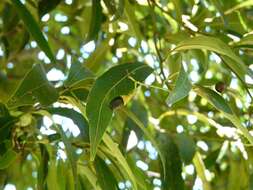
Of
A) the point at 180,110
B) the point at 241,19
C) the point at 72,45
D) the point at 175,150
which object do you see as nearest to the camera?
the point at 175,150

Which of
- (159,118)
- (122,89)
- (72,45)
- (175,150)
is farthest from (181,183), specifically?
(72,45)

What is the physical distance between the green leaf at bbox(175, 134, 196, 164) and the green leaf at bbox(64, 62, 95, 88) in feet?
0.86

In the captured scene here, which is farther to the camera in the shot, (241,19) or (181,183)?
(241,19)

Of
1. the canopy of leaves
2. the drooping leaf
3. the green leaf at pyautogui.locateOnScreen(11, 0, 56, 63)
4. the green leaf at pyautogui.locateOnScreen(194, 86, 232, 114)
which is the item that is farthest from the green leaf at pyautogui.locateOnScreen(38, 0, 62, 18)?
the green leaf at pyautogui.locateOnScreen(194, 86, 232, 114)

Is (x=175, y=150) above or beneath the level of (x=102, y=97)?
beneath

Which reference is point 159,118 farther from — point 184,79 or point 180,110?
point 184,79

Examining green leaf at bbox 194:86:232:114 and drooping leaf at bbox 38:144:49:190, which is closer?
green leaf at bbox 194:86:232:114

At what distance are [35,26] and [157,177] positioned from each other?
570 millimetres

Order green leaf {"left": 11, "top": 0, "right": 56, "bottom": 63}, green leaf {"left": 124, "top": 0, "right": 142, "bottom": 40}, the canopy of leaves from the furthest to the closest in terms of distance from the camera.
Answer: green leaf {"left": 124, "top": 0, "right": 142, "bottom": 40} → green leaf {"left": 11, "top": 0, "right": 56, "bottom": 63} → the canopy of leaves

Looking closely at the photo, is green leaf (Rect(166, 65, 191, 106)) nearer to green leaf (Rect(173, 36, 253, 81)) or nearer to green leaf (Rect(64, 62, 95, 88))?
green leaf (Rect(173, 36, 253, 81))

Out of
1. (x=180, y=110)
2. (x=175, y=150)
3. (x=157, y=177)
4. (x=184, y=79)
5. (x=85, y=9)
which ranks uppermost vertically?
(x=184, y=79)

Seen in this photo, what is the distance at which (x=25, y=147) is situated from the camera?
1.00 m

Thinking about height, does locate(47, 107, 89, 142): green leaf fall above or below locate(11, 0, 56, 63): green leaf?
below

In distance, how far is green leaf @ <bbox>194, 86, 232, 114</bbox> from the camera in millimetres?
797
